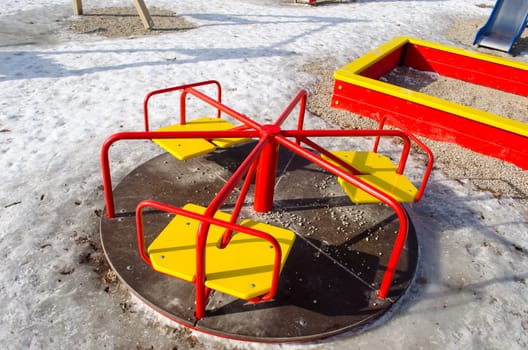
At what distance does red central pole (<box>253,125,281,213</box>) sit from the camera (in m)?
3.41

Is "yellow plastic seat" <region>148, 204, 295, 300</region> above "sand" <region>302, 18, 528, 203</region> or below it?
above

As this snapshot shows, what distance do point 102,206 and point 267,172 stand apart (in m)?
1.61

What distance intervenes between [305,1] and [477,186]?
30.4 ft

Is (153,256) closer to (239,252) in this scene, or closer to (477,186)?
(239,252)

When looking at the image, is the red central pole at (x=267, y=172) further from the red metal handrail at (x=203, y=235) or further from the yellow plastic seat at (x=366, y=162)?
the red metal handrail at (x=203, y=235)

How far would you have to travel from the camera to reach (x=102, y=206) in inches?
152

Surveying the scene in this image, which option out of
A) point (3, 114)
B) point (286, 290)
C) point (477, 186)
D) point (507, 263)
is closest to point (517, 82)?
point (477, 186)

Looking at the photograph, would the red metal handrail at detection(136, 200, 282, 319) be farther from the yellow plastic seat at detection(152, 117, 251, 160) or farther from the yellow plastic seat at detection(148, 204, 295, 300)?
the yellow plastic seat at detection(152, 117, 251, 160)

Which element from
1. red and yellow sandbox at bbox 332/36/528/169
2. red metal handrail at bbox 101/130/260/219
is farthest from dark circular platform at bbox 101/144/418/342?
red and yellow sandbox at bbox 332/36/528/169

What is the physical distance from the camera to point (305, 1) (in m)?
12.1

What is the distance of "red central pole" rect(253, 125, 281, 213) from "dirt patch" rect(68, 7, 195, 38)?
6.37 metres

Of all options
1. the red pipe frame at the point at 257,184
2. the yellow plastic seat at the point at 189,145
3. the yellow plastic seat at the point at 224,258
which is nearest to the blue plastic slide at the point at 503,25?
the red pipe frame at the point at 257,184

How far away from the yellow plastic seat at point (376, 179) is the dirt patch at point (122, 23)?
6.50 metres

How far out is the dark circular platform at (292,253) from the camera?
9.27 ft
